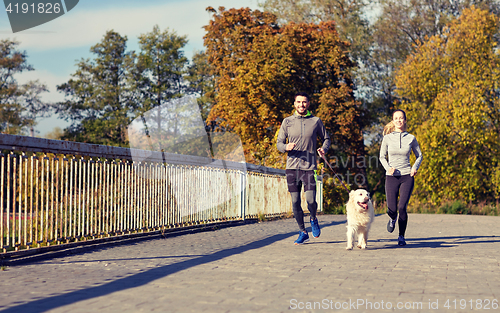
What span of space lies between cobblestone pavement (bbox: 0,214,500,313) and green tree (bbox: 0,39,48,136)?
Answer: 4095cm

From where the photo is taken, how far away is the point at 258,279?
18.0 feet

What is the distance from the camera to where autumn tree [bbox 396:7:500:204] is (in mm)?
32000

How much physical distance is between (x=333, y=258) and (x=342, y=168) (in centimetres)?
3173

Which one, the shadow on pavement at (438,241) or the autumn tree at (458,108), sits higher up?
the autumn tree at (458,108)

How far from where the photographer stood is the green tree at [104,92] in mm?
51219

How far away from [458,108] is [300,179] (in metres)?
25.1

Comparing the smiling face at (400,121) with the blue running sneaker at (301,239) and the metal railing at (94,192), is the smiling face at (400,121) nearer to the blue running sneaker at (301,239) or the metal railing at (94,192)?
the blue running sneaker at (301,239)

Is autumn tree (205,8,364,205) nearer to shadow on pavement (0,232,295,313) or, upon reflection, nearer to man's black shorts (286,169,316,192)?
man's black shorts (286,169,316,192)

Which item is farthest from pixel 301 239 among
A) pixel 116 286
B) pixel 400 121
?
pixel 116 286

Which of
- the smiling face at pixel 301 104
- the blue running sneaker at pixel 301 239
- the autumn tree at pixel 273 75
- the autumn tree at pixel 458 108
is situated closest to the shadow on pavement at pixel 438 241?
the blue running sneaker at pixel 301 239

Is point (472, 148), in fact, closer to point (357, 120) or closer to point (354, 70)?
point (357, 120)

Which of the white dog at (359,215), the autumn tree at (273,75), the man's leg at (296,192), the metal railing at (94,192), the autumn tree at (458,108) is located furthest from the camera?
the autumn tree at (458,108)

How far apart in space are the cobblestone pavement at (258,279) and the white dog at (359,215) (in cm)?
24

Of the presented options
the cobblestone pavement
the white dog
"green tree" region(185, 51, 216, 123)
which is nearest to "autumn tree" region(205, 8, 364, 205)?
"green tree" region(185, 51, 216, 123)
